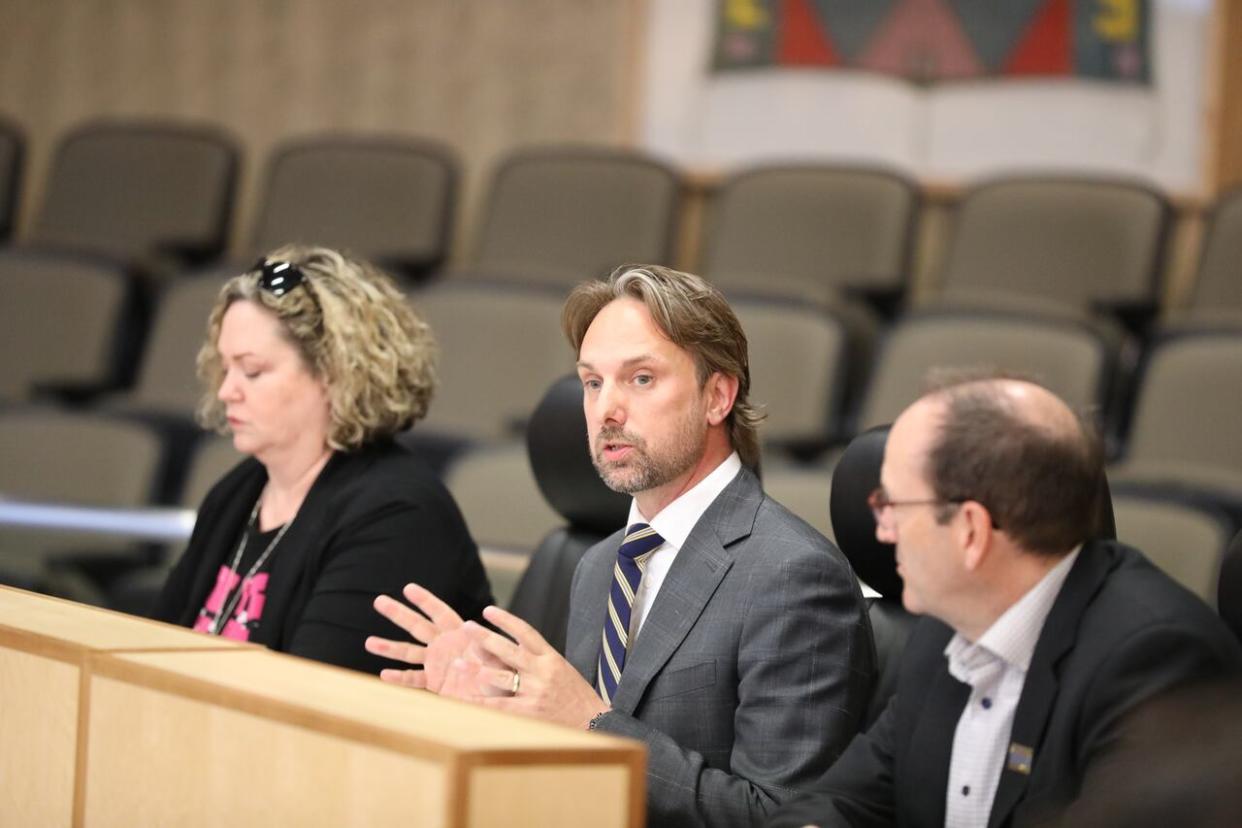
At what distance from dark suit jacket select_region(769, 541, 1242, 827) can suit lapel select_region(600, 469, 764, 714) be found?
24 centimetres

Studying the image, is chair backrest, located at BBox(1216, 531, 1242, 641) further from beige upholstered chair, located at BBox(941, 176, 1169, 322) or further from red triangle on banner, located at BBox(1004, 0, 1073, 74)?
red triangle on banner, located at BBox(1004, 0, 1073, 74)

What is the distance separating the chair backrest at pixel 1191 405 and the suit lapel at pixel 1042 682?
5.93 feet

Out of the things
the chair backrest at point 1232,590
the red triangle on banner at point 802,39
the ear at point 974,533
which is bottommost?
the chair backrest at point 1232,590

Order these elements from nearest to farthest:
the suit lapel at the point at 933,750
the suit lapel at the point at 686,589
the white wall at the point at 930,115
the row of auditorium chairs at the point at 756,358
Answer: the suit lapel at the point at 933,750 < the suit lapel at the point at 686,589 < the row of auditorium chairs at the point at 756,358 < the white wall at the point at 930,115

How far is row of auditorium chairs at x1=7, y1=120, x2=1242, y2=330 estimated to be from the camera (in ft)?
13.0

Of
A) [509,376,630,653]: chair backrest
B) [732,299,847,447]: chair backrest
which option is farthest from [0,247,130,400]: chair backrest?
[509,376,630,653]: chair backrest

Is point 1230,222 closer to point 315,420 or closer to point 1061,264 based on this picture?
point 1061,264

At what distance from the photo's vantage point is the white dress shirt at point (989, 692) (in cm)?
129

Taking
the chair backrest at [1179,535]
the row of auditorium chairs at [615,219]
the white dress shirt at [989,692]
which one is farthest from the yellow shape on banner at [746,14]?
the white dress shirt at [989,692]

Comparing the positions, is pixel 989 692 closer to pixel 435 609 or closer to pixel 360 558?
pixel 435 609

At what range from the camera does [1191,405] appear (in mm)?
3137

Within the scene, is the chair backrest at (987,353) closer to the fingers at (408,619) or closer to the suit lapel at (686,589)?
the suit lapel at (686,589)

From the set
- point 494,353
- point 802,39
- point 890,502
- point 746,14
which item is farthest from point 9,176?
point 890,502

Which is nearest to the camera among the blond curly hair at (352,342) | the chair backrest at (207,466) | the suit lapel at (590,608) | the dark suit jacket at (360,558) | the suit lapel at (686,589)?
the suit lapel at (686,589)
